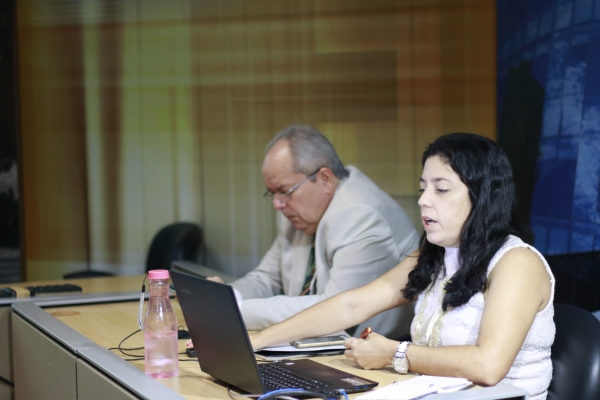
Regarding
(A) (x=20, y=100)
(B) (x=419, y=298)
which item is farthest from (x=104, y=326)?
(A) (x=20, y=100)

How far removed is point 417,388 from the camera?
1.45 metres

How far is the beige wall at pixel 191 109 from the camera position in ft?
14.8

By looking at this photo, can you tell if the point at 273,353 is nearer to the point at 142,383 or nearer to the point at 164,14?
the point at 142,383

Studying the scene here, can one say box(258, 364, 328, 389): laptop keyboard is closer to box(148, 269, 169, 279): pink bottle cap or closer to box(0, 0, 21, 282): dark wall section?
box(148, 269, 169, 279): pink bottle cap

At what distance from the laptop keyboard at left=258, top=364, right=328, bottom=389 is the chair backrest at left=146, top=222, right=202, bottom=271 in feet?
9.45

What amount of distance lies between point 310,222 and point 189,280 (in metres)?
1.29

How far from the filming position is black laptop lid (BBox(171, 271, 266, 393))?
1477mm

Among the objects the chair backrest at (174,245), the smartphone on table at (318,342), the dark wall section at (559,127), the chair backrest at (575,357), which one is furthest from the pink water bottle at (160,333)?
the chair backrest at (174,245)

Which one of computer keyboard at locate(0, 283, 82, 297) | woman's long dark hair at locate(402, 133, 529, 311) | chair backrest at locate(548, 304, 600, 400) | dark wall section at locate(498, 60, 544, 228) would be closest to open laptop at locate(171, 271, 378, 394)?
woman's long dark hair at locate(402, 133, 529, 311)

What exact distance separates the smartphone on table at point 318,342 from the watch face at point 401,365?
11.8 inches

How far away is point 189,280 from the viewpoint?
1615 mm

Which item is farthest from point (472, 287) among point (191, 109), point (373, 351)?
point (191, 109)

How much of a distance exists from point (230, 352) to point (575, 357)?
82 cm

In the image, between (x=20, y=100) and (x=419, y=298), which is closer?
(x=419, y=298)
